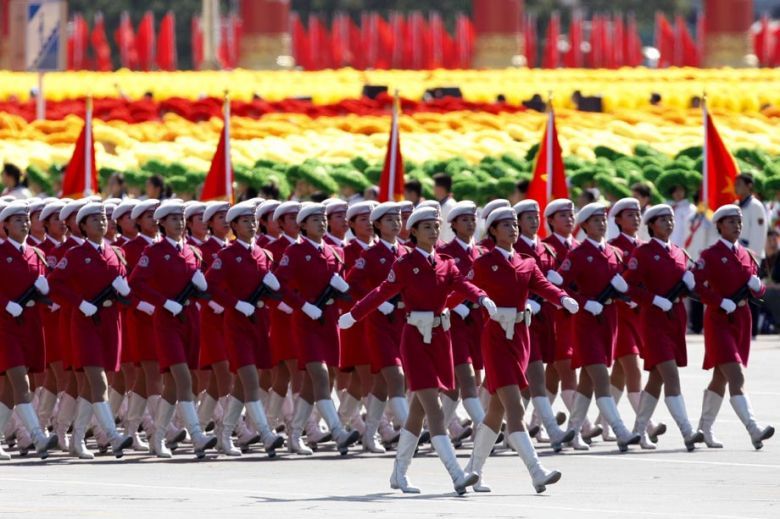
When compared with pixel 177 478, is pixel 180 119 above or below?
above

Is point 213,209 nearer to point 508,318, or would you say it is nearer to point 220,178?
point 508,318

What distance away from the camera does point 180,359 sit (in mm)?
16188

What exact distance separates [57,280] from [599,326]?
333cm

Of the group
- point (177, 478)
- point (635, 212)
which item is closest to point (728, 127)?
point (635, 212)

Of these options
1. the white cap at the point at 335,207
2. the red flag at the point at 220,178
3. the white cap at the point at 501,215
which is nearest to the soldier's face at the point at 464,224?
the white cap at the point at 501,215

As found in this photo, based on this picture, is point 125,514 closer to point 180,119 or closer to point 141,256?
point 141,256

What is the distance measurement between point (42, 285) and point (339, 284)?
1.80 metres

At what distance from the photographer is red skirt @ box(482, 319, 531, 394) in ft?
45.9

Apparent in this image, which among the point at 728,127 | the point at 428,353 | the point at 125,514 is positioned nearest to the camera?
the point at 125,514

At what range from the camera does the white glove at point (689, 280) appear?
16.3 metres

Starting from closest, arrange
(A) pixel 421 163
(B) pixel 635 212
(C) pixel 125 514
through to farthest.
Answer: (C) pixel 125 514 < (B) pixel 635 212 < (A) pixel 421 163

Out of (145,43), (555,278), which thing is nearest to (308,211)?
(555,278)

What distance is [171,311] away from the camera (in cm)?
1622

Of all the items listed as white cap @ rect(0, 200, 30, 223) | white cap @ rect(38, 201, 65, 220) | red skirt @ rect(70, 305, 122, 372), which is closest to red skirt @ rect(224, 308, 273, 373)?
red skirt @ rect(70, 305, 122, 372)
